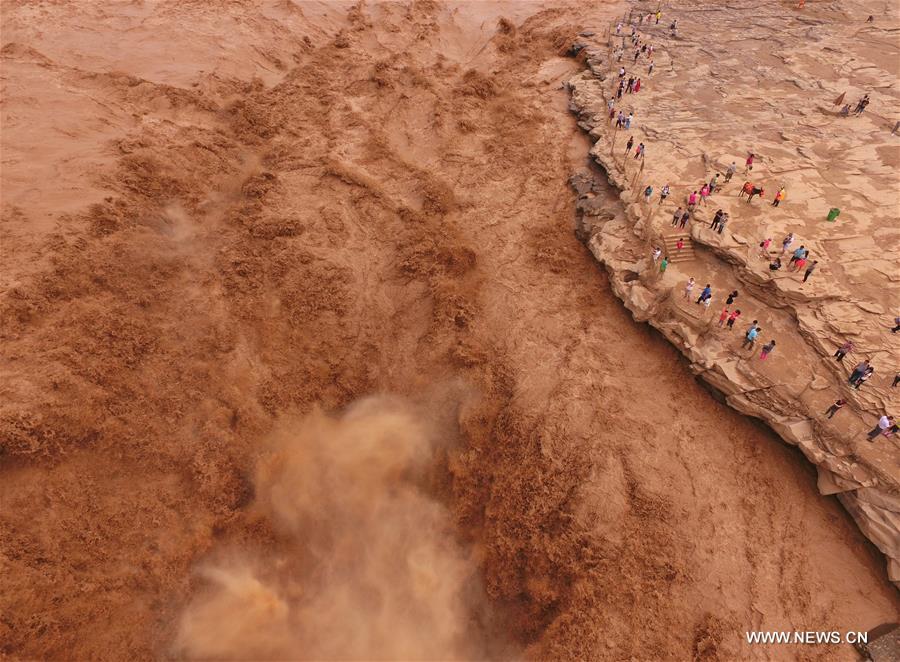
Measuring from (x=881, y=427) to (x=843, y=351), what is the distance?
1778mm

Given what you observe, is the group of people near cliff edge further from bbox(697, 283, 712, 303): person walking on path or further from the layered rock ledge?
the layered rock ledge

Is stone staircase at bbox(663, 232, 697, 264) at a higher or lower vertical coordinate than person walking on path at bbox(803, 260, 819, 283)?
lower

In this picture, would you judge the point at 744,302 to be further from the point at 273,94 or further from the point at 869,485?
the point at 273,94

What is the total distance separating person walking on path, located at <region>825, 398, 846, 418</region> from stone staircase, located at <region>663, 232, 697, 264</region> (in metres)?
4.73

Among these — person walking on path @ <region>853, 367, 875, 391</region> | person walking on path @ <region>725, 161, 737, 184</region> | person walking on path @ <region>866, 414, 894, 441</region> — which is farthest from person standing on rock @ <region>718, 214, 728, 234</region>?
person walking on path @ <region>866, 414, 894, 441</region>

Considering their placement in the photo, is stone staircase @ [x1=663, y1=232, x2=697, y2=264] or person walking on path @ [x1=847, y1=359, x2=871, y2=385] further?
stone staircase @ [x1=663, y1=232, x2=697, y2=264]

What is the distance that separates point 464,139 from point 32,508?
16713 millimetres

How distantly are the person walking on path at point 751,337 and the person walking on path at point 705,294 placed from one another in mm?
1124

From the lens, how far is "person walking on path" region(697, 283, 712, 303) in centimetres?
1056

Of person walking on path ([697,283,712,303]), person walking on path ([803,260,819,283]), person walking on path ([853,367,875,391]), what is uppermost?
person walking on path ([803,260,819,283])

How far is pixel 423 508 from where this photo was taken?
9.38m
